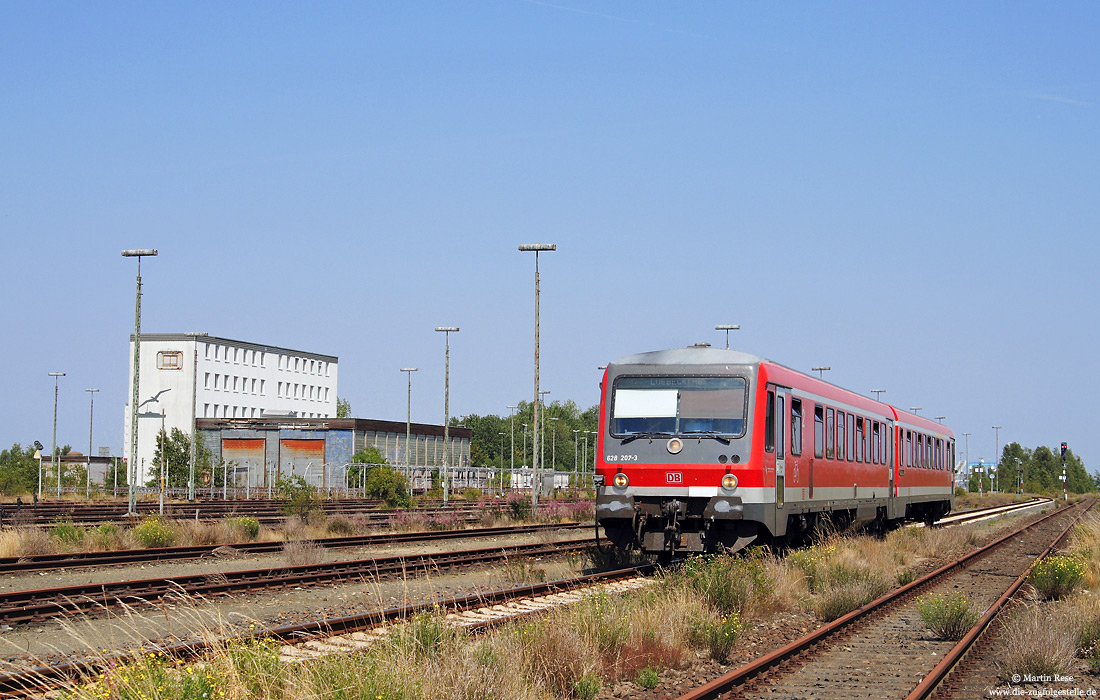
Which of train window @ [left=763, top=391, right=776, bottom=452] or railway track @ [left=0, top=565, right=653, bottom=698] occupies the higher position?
train window @ [left=763, top=391, right=776, bottom=452]

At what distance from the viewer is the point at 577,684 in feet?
30.6

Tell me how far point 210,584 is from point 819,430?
10921mm

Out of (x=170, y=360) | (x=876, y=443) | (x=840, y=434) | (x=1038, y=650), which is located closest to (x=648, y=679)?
(x=1038, y=650)

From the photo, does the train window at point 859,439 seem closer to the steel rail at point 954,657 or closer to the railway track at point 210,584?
the railway track at point 210,584

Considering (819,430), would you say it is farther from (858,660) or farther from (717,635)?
(717,635)

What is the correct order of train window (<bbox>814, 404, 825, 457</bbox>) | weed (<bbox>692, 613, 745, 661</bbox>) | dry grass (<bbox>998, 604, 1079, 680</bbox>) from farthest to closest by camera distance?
1. train window (<bbox>814, 404, 825, 457</bbox>)
2. weed (<bbox>692, 613, 745, 661</bbox>)
3. dry grass (<bbox>998, 604, 1079, 680</bbox>)

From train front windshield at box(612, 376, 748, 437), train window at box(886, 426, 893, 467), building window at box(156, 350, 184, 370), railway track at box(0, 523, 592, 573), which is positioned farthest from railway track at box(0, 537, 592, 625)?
building window at box(156, 350, 184, 370)

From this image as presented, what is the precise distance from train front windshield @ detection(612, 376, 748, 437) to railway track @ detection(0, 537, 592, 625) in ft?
13.1

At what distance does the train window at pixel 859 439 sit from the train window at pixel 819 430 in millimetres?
3216

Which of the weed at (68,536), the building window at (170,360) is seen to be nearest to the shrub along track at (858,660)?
the weed at (68,536)

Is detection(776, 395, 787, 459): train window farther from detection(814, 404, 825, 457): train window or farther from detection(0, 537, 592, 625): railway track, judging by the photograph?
detection(0, 537, 592, 625): railway track

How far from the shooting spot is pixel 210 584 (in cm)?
1661

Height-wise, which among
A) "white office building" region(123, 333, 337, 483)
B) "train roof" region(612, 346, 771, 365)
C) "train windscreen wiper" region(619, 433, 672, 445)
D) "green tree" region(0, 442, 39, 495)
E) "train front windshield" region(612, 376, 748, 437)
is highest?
"white office building" region(123, 333, 337, 483)

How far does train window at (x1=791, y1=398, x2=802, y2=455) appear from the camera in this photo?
63.0 ft
